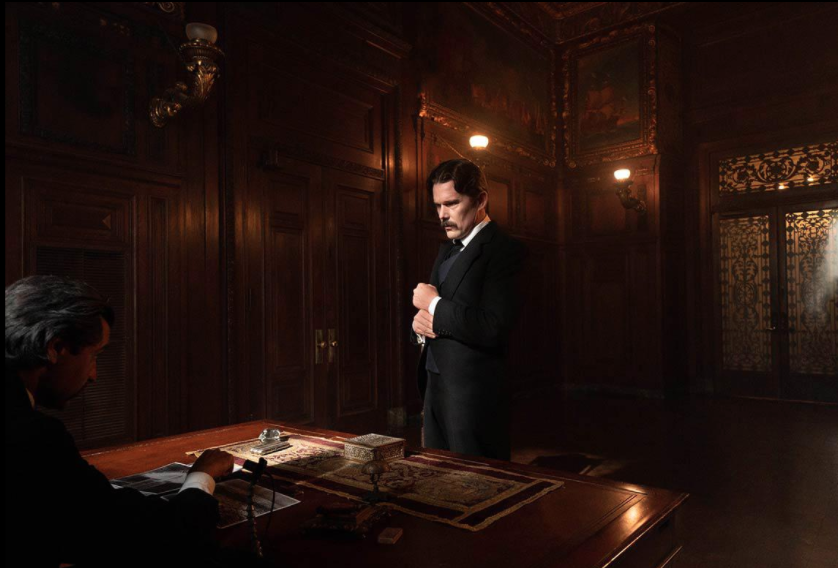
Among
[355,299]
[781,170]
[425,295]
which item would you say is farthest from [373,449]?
[781,170]

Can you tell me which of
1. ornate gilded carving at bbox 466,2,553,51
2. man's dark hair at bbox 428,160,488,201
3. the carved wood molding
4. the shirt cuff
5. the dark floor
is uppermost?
ornate gilded carving at bbox 466,2,553,51

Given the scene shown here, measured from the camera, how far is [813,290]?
28.5 ft

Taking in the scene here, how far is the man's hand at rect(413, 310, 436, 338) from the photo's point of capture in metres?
2.54

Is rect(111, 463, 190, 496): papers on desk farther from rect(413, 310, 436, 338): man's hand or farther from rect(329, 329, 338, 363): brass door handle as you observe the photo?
rect(329, 329, 338, 363): brass door handle

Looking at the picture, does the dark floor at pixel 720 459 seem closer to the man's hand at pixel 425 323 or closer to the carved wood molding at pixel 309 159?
the man's hand at pixel 425 323

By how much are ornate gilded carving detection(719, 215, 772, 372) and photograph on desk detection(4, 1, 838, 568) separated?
0.05m

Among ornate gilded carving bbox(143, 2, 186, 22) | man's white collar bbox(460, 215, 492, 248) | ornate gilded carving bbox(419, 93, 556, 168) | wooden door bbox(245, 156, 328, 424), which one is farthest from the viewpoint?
ornate gilded carving bbox(419, 93, 556, 168)

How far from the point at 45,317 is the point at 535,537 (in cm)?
121

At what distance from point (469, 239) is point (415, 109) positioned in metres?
5.17

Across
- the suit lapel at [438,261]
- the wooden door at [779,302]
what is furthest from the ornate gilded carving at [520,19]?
the suit lapel at [438,261]

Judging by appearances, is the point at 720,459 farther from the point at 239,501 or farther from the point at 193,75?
the point at 193,75

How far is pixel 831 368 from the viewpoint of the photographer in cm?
857

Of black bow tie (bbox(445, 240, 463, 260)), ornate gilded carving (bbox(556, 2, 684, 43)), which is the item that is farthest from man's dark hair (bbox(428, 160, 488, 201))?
ornate gilded carving (bbox(556, 2, 684, 43))

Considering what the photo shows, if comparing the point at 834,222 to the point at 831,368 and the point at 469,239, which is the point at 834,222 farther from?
the point at 469,239
